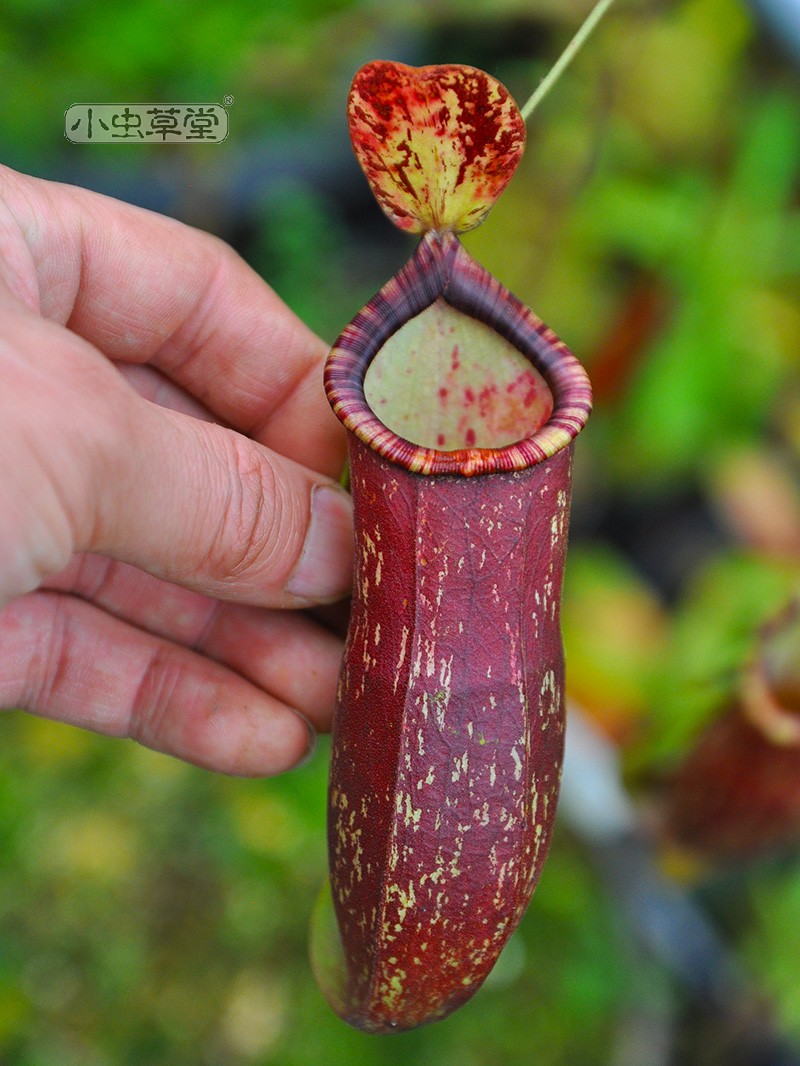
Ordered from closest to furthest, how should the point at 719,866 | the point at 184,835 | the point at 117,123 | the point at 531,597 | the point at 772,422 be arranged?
the point at 531,597
the point at 117,123
the point at 719,866
the point at 184,835
the point at 772,422

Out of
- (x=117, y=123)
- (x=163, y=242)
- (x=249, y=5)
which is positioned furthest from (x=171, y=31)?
(x=163, y=242)

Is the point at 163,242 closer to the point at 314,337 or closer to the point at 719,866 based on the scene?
the point at 314,337

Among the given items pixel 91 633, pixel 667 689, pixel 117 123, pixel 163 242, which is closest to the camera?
pixel 163 242

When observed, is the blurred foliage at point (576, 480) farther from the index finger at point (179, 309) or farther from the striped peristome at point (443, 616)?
the striped peristome at point (443, 616)

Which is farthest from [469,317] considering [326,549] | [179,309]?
[179,309]

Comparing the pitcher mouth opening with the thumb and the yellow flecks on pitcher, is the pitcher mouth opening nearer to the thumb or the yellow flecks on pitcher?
the yellow flecks on pitcher

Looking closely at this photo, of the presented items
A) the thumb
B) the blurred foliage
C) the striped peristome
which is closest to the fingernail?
the thumb

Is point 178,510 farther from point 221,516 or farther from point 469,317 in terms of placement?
point 469,317

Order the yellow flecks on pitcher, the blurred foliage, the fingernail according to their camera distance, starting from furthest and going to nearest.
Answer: the blurred foliage, the fingernail, the yellow flecks on pitcher
